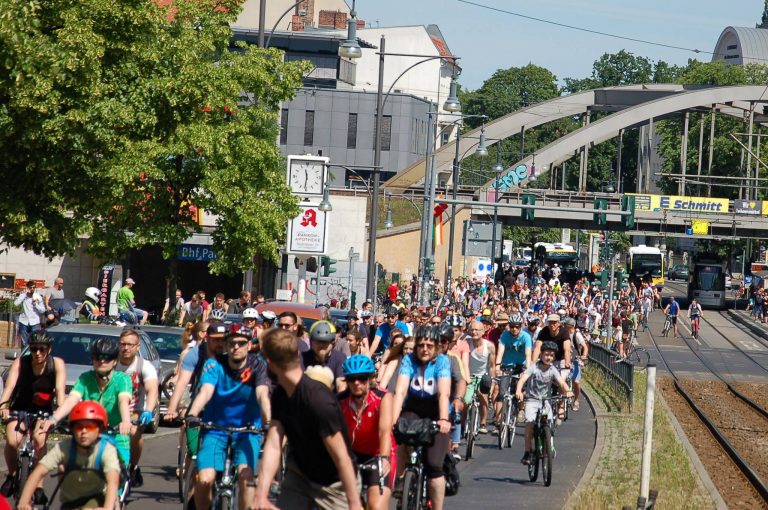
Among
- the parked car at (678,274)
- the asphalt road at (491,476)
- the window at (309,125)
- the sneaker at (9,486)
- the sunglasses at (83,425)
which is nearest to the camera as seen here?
the sunglasses at (83,425)

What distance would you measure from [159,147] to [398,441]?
656 inches

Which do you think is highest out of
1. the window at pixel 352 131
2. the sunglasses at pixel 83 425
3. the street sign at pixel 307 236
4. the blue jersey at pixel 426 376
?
the window at pixel 352 131

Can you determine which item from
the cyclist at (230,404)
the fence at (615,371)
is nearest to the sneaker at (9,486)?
the cyclist at (230,404)

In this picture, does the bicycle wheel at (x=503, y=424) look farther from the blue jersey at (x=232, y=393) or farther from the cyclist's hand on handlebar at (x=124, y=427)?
the cyclist's hand on handlebar at (x=124, y=427)

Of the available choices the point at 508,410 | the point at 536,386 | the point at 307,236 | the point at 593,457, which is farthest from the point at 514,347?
the point at 307,236

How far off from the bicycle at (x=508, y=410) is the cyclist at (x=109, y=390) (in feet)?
31.1

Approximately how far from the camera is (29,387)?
1093cm

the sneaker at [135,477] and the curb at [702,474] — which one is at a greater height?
the sneaker at [135,477]

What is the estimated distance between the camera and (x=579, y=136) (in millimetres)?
90375

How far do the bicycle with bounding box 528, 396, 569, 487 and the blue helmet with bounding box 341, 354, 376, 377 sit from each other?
22.9 feet

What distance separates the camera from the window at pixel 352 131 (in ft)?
327

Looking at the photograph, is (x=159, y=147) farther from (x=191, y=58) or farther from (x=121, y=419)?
(x=121, y=419)

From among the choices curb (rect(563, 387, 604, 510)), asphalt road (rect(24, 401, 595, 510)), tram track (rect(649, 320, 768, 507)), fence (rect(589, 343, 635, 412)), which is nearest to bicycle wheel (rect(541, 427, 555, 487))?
asphalt road (rect(24, 401, 595, 510))

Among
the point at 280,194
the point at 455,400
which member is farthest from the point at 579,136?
the point at 455,400
